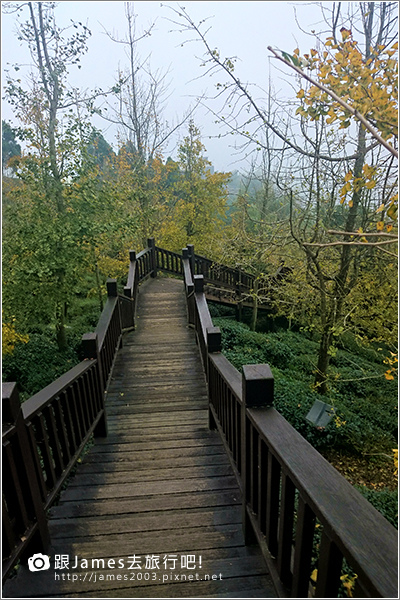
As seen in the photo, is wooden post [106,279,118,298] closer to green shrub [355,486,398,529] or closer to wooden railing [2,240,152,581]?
wooden railing [2,240,152,581]

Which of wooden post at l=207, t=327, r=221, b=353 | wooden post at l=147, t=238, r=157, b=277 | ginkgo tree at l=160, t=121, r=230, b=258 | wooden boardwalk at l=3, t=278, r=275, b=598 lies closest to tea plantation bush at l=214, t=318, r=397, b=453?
wooden post at l=207, t=327, r=221, b=353

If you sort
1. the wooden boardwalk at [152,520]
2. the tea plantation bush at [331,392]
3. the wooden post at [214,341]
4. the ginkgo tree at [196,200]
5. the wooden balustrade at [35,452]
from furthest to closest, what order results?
the ginkgo tree at [196,200]
the tea plantation bush at [331,392]
the wooden post at [214,341]
the wooden boardwalk at [152,520]
the wooden balustrade at [35,452]

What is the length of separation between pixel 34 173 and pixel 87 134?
157 centimetres

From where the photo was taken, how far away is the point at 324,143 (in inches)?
205

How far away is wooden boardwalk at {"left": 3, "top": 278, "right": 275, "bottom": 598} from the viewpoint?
1722 millimetres

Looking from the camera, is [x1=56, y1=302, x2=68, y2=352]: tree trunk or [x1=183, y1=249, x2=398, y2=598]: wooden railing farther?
[x1=56, y1=302, x2=68, y2=352]: tree trunk

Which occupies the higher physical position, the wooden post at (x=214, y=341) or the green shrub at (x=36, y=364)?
the wooden post at (x=214, y=341)

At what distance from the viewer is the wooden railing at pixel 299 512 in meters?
0.83

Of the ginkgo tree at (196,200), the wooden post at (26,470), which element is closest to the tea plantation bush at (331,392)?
the wooden post at (26,470)

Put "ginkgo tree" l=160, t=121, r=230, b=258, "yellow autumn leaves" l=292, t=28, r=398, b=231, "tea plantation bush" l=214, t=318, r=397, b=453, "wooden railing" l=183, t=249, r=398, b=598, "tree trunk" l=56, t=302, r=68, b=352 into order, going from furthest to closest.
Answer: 1. "ginkgo tree" l=160, t=121, r=230, b=258
2. "tree trunk" l=56, t=302, r=68, b=352
3. "tea plantation bush" l=214, t=318, r=397, b=453
4. "yellow autumn leaves" l=292, t=28, r=398, b=231
5. "wooden railing" l=183, t=249, r=398, b=598

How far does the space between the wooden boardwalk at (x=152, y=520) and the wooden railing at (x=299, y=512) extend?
27 centimetres

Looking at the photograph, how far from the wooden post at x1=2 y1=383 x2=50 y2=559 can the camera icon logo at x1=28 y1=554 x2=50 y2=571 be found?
34 mm

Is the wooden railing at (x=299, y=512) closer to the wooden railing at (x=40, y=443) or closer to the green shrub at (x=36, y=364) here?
the wooden railing at (x=40, y=443)

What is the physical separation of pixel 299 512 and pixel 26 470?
1.30m
